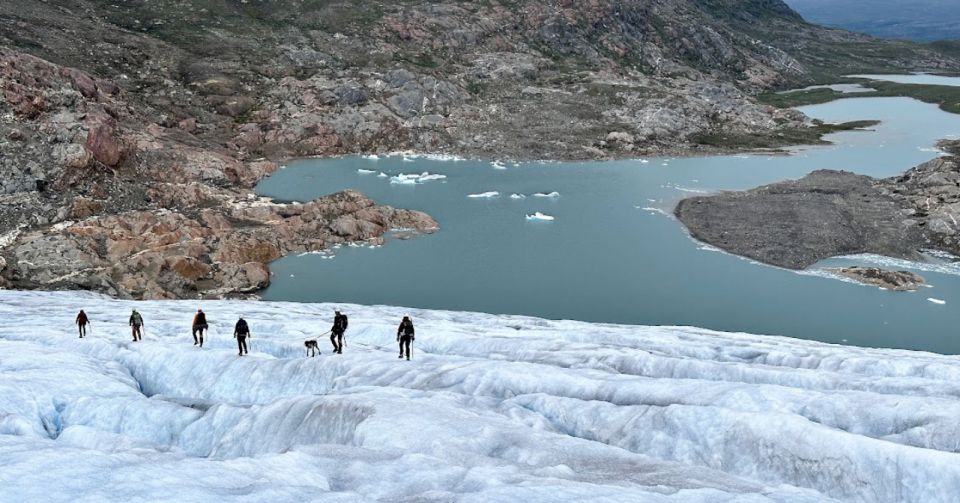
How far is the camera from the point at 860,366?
2644cm

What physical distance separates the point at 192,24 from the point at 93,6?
46.3 feet

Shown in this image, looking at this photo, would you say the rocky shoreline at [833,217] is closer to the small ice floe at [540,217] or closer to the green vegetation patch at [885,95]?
the small ice floe at [540,217]

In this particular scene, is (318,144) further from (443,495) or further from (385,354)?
(443,495)

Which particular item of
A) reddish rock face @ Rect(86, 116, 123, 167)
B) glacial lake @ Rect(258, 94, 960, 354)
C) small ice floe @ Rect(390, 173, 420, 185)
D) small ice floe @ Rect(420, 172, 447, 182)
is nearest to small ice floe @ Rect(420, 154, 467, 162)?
glacial lake @ Rect(258, 94, 960, 354)

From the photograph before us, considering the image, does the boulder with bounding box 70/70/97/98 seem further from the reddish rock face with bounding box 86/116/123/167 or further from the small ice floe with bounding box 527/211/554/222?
the small ice floe with bounding box 527/211/554/222

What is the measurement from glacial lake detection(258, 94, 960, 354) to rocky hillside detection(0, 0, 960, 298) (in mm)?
5659

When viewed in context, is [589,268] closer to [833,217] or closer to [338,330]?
[833,217]

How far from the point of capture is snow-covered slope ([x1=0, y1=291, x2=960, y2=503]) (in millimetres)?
14406

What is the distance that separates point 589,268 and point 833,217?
27171mm

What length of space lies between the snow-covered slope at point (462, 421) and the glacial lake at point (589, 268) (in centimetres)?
1758

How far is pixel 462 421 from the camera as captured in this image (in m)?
18.3

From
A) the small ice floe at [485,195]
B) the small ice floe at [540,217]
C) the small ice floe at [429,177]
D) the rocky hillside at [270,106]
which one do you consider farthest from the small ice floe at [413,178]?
the small ice floe at [540,217]

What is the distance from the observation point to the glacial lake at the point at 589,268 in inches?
1795

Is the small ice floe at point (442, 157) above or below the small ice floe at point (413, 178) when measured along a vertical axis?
above
